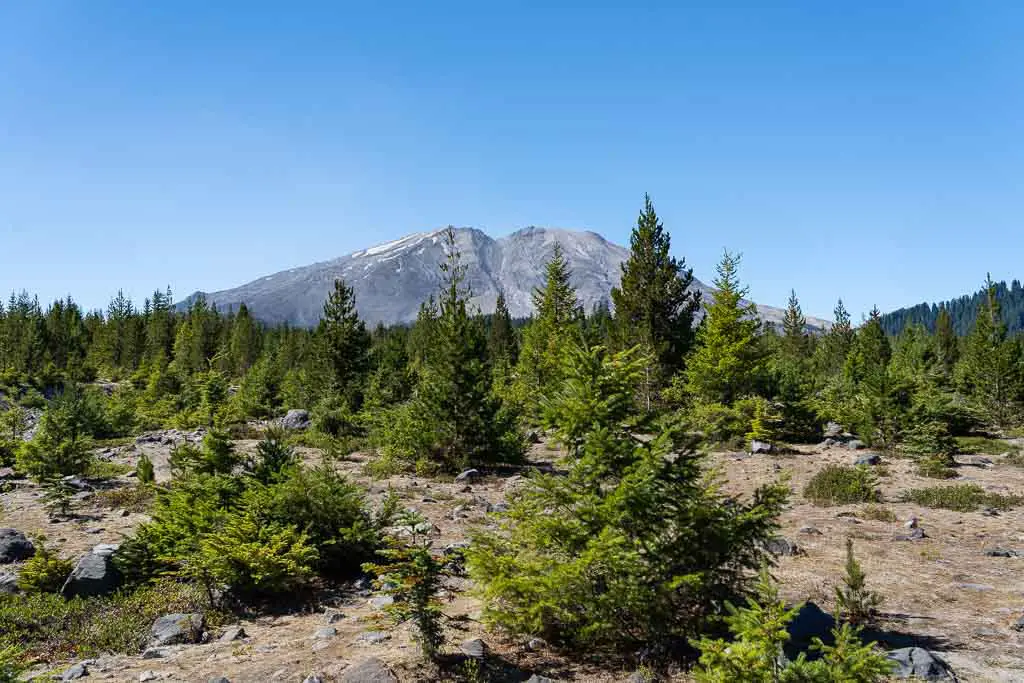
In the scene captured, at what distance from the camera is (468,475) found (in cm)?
1894

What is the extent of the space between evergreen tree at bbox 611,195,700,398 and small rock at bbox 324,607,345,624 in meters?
21.3

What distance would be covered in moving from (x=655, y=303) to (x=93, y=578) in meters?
24.5

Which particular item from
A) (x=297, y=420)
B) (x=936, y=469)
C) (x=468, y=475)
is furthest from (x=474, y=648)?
(x=297, y=420)

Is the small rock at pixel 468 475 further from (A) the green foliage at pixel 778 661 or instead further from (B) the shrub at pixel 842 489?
(A) the green foliage at pixel 778 661

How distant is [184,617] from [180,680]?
6.98 ft

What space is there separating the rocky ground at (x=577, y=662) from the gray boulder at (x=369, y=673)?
0.05 feet

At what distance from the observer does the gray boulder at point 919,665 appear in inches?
244

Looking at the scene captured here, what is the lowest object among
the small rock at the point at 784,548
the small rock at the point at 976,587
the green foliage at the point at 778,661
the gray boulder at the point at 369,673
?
the small rock at the point at 976,587

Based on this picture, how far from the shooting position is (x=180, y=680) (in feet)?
22.3

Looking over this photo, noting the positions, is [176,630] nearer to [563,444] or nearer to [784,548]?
[563,444]

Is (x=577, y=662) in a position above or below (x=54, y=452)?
below

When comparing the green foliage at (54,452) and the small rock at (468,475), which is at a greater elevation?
the green foliage at (54,452)

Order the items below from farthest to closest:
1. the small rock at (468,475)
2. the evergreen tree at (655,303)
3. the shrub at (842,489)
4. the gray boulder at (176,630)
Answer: the evergreen tree at (655,303)
the small rock at (468,475)
the shrub at (842,489)
the gray boulder at (176,630)

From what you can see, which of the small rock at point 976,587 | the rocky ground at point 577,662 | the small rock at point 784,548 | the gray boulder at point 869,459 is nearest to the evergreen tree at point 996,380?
the gray boulder at point 869,459
